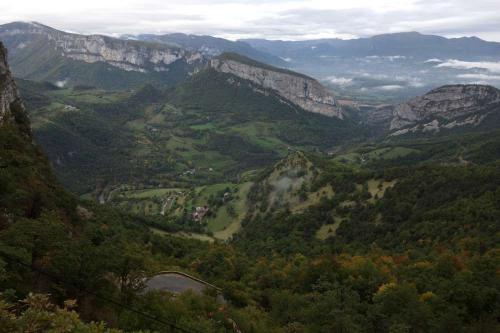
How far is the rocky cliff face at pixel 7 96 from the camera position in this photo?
9509 cm

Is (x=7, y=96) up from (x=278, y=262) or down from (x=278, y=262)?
up

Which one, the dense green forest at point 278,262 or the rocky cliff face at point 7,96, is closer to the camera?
the dense green forest at point 278,262

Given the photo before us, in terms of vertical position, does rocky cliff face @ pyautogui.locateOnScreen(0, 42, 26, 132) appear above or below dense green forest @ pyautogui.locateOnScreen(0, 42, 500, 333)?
above

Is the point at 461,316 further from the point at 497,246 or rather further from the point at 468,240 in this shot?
the point at 468,240

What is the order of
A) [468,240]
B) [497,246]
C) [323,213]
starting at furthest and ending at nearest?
[323,213], [468,240], [497,246]

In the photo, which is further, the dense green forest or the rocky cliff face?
the rocky cliff face

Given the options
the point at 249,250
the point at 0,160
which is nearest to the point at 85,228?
the point at 0,160

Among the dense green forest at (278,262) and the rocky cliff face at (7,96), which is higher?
the rocky cliff face at (7,96)

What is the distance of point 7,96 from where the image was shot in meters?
102

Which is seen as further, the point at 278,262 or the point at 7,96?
the point at 7,96

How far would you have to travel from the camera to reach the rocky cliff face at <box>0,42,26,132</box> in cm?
9509

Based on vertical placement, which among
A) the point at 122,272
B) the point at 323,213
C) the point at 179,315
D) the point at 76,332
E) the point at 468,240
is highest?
the point at 76,332

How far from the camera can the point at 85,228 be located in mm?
76312

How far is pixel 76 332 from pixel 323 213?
136 metres
